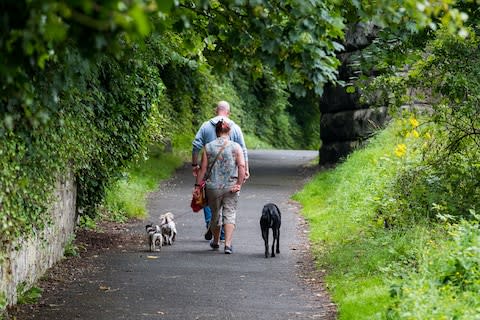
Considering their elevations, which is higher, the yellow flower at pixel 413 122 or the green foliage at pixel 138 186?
the yellow flower at pixel 413 122

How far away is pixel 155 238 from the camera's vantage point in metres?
13.1

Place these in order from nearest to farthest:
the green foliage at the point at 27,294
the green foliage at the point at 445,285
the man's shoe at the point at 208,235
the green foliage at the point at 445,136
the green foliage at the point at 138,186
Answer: the green foliage at the point at 445,285, the green foliage at the point at 27,294, the green foliage at the point at 445,136, the man's shoe at the point at 208,235, the green foliage at the point at 138,186

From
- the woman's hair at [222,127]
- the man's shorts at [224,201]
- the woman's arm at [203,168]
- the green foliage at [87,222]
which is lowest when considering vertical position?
the green foliage at [87,222]

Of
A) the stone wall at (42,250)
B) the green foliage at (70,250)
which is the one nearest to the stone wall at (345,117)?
the green foliage at (70,250)

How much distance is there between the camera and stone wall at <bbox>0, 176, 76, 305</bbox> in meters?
8.78

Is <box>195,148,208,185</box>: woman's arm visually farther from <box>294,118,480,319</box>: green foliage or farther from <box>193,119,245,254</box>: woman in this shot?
<box>294,118,480,319</box>: green foliage

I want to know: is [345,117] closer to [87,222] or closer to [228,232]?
Answer: [87,222]

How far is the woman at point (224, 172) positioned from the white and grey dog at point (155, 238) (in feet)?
2.97

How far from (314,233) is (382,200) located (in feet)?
8.06

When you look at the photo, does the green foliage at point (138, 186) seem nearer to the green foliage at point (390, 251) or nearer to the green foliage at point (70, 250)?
the green foliage at point (70, 250)

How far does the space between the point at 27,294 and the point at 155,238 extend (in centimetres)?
368

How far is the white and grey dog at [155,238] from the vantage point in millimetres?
13078

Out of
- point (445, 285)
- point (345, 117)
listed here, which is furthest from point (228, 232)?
point (345, 117)

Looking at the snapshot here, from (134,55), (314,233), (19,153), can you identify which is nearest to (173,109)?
(314,233)
